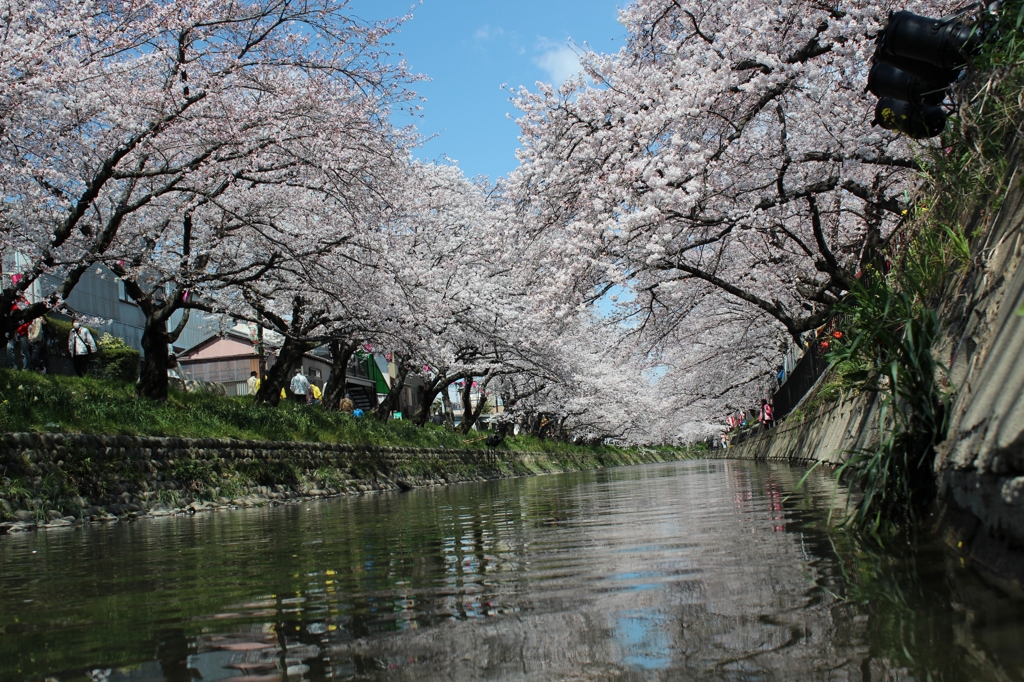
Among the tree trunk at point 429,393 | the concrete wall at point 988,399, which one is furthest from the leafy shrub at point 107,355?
the concrete wall at point 988,399

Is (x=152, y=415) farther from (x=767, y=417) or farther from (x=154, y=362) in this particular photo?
(x=767, y=417)

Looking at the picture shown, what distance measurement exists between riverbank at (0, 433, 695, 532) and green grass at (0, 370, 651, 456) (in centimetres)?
26

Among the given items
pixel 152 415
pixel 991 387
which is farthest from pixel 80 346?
pixel 991 387

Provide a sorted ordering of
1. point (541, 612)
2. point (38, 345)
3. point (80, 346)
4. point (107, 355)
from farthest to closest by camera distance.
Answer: point (107, 355)
point (38, 345)
point (80, 346)
point (541, 612)

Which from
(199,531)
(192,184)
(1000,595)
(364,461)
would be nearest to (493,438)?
(364,461)

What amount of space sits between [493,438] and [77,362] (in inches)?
635

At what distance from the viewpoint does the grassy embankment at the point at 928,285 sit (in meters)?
4.02

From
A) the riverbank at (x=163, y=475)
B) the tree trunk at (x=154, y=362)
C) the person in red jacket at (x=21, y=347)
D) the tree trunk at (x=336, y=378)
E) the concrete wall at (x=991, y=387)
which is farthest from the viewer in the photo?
the tree trunk at (x=336, y=378)

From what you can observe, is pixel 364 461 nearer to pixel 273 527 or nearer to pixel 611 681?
pixel 273 527

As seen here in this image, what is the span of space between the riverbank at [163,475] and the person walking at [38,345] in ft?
18.0

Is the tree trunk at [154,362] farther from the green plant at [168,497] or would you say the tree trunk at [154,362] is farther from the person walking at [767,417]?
the person walking at [767,417]

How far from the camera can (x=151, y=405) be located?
47.8ft

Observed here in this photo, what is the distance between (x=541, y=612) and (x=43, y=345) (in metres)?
17.8

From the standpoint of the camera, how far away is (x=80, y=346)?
16797mm
